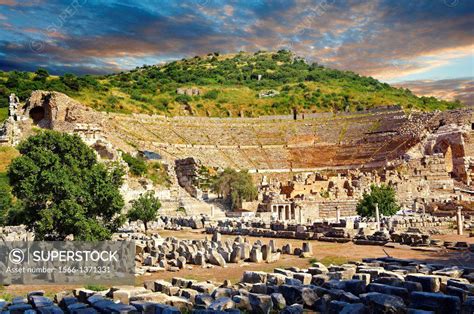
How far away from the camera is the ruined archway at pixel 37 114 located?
64.7m

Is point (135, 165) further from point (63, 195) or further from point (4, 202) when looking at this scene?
point (63, 195)

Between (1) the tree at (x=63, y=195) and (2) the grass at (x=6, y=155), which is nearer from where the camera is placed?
(1) the tree at (x=63, y=195)

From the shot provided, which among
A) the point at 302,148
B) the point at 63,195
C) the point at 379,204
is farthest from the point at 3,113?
the point at 63,195

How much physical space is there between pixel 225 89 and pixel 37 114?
51.1m

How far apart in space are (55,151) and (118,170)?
12.8 ft

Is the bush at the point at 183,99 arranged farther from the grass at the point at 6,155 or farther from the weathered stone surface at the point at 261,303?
the weathered stone surface at the point at 261,303

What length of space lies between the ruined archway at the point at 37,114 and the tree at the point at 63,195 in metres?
46.2

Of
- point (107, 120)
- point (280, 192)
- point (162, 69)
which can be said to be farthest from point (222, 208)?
point (162, 69)

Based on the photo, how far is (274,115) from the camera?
91.8 m

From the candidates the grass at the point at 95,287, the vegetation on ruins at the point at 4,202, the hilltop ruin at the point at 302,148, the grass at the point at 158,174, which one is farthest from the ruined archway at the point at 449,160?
the grass at the point at 95,287

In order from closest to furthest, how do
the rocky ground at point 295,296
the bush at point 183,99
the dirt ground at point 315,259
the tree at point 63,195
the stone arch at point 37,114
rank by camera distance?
the rocky ground at point 295,296 < the dirt ground at point 315,259 < the tree at point 63,195 < the stone arch at point 37,114 < the bush at point 183,99

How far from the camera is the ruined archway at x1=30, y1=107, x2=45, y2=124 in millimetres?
64662

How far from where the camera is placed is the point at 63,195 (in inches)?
754

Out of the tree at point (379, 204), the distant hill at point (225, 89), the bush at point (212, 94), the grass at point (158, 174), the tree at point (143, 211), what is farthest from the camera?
the bush at point (212, 94)
